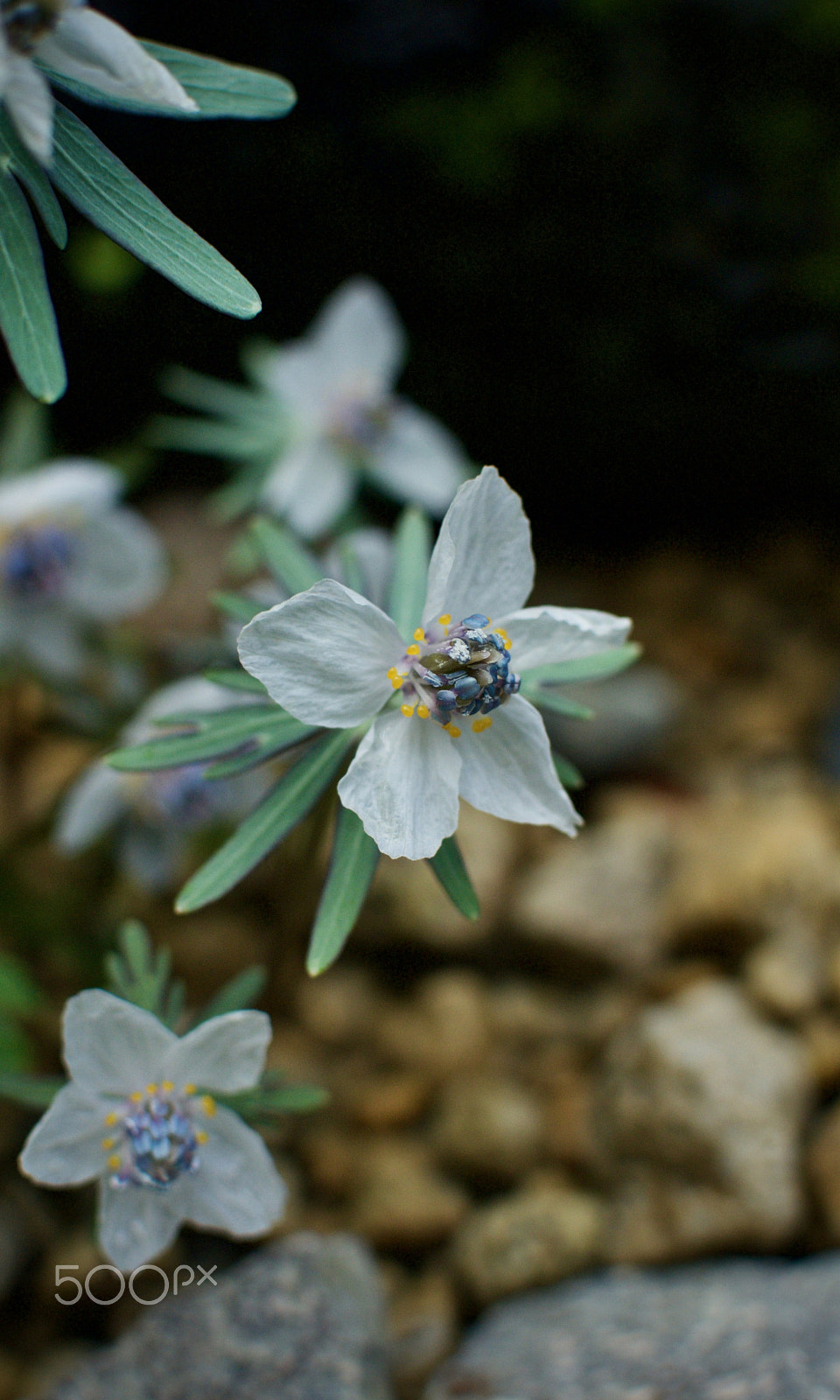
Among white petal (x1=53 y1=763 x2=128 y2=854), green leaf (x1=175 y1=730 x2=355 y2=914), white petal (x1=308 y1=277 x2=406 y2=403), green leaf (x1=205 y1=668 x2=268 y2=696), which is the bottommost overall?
white petal (x1=53 y1=763 x2=128 y2=854)

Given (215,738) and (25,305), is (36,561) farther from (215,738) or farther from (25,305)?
(25,305)

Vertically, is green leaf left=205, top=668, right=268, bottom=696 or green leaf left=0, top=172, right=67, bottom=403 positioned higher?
green leaf left=0, top=172, right=67, bottom=403

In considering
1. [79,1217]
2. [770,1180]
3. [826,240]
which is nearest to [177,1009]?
[79,1217]

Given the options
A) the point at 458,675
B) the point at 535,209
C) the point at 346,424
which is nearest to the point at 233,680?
the point at 458,675

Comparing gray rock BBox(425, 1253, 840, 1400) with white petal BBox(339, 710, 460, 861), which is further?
gray rock BBox(425, 1253, 840, 1400)

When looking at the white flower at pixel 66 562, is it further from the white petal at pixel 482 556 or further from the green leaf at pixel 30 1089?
the white petal at pixel 482 556

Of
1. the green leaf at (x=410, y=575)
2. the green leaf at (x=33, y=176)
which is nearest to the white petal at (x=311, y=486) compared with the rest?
the green leaf at (x=410, y=575)

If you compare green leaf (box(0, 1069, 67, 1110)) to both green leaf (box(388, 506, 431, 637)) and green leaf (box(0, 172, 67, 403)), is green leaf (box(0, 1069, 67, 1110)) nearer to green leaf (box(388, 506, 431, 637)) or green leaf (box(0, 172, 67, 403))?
green leaf (box(388, 506, 431, 637))

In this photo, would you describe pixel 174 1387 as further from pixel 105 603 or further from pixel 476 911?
pixel 105 603

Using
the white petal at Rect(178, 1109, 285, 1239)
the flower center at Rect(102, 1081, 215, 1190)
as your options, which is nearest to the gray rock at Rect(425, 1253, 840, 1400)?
the white petal at Rect(178, 1109, 285, 1239)
